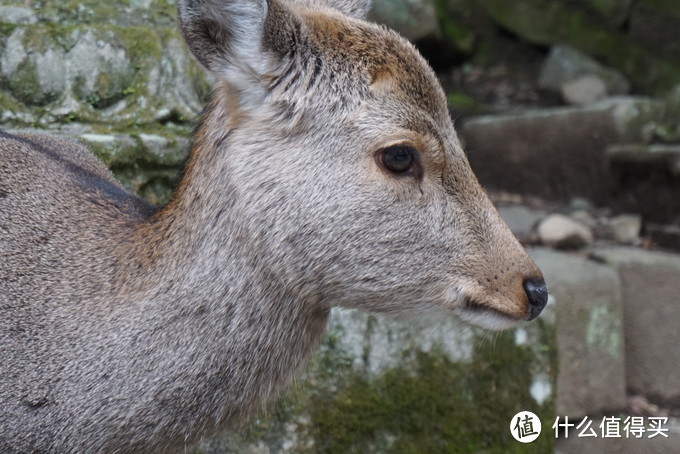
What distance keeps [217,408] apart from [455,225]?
1081 mm

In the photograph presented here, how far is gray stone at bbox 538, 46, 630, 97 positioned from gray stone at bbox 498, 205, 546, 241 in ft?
5.58

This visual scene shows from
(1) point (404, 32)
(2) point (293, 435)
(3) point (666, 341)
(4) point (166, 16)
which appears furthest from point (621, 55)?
(2) point (293, 435)

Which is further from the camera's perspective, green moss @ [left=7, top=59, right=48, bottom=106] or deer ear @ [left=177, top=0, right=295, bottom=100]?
green moss @ [left=7, top=59, right=48, bottom=106]

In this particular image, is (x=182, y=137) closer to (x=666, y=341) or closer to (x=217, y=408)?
(x=217, y=408)

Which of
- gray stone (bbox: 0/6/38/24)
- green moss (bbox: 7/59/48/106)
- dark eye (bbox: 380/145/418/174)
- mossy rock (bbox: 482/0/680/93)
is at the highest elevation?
dark eye (bbox: 380/145/418/174)

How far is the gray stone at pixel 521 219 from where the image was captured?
23.3ft

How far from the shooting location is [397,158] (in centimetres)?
303

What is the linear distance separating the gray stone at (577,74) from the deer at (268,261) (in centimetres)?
591

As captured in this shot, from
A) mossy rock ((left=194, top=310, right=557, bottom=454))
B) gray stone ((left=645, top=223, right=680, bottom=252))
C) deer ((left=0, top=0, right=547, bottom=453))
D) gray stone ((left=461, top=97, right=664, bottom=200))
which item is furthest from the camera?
gray stone ((left=461, top=97, right=664, bottom=200))

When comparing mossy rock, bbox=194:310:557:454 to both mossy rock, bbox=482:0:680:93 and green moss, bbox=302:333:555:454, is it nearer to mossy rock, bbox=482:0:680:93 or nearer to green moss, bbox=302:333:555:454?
green moss, bbox=302:333:555:454

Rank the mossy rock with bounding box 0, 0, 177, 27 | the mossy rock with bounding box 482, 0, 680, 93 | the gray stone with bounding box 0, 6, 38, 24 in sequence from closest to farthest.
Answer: the gray stone with bounding box 0, 6, 38, 24 < the mossy rock with bounding box 0, 0, 177, 27 < the mossy rock with bounding box 482, 0, 680, 93

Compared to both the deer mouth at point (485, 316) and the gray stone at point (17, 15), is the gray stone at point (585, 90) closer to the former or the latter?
the gray stone at point (17, 15)

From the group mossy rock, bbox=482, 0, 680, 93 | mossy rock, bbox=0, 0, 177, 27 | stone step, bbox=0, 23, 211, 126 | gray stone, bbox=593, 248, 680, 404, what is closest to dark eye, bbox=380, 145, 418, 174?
stone step, bbox=0, 23, 211, 126

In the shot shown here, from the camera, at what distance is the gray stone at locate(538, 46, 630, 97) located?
865cm
